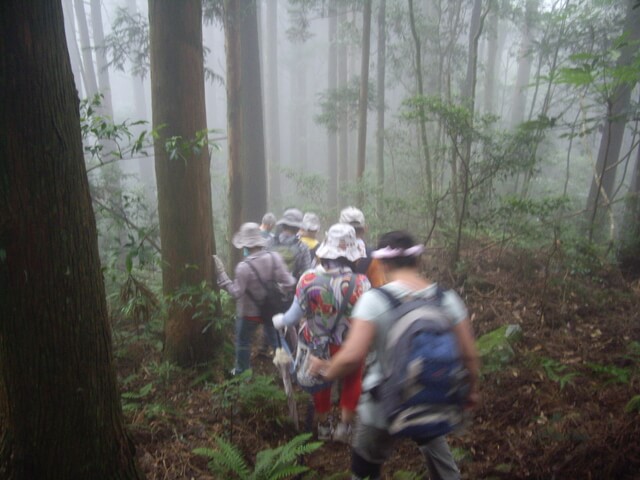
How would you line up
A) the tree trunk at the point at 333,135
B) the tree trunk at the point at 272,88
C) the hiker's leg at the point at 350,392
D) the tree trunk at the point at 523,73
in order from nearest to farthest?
the hiker's leg at the point at 350,392 → the tree trunk at the point at 523,73 → the tree trunk at the point at 333,135 → the tree trunk at the point at 272,88

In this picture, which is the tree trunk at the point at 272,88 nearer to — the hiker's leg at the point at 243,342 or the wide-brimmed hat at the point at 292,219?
the wide-brimmed hat at the point at 292,219

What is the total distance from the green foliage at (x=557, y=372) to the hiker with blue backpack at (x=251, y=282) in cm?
303

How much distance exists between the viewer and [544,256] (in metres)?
8.14

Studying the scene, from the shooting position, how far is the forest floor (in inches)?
133

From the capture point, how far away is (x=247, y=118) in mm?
12672

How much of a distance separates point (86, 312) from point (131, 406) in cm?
220

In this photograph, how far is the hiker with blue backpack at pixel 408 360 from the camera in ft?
7.71

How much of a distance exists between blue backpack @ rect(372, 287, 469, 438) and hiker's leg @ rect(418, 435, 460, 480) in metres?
0.50

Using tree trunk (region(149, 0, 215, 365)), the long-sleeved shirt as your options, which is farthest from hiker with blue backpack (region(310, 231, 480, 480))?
tree trunk (region(149, 0, 215, 365))

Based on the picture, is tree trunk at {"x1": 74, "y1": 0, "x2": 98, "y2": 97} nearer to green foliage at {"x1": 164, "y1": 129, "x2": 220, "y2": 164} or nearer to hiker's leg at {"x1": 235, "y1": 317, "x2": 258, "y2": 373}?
green foliage at {"x1": 164, "y1": 129, "x2": 220, "y2": 164}

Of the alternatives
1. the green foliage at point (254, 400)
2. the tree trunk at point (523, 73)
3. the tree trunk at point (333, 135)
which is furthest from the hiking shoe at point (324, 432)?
the tree trunk at point (333, 135)

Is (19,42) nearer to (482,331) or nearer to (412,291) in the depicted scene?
(412,291)

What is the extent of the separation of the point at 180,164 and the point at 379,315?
3499mm

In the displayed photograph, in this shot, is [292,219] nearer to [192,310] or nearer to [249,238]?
[249,238]
